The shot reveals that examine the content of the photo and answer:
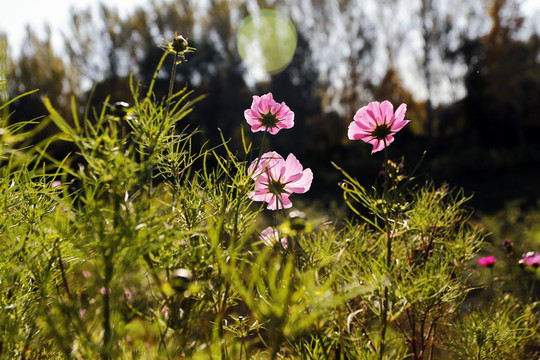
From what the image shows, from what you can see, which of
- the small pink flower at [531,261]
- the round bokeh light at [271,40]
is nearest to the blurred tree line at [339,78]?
the round bokeh light at [271,40]

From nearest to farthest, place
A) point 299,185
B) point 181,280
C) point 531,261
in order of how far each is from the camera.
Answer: point 181,280 < point 299,185 < point 531,261

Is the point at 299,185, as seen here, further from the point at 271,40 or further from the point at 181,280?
the point at 271,40

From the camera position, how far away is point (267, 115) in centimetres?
72

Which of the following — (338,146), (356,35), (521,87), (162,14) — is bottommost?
(338,146)

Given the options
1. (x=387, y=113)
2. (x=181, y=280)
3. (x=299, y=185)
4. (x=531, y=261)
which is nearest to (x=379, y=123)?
(x=387, y=113)

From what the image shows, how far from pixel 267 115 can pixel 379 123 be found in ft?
0.65

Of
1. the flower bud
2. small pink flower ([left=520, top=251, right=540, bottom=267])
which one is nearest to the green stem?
the flower bud

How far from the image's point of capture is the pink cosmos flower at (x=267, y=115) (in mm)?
714

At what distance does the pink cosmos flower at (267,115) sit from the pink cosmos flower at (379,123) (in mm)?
137

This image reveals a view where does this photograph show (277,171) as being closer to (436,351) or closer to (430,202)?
(430,202)

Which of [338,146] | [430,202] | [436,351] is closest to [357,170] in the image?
[338,146]

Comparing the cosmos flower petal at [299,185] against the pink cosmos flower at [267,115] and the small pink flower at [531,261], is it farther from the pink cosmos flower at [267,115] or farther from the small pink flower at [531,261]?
the small pink flower at [531,261]

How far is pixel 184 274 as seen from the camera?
0.37 meters

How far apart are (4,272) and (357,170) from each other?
32.4 feet
